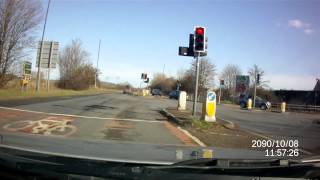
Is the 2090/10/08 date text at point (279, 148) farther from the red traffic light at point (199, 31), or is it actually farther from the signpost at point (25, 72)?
the signpost at point (25, 72)

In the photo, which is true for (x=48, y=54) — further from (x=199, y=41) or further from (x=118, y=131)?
(x=118, y=131)

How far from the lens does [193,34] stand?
802 inches

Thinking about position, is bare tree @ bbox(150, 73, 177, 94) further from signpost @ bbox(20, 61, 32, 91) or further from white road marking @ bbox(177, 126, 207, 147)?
white road marking @ bbox(177, 126, 207, 147)

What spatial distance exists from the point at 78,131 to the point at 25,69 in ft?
89.7

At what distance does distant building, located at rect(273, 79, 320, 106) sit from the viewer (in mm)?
65750

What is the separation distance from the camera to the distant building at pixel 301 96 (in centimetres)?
6575

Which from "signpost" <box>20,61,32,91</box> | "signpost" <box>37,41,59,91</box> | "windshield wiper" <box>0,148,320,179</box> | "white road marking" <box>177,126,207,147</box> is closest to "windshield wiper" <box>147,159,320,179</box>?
"windshield wiper" <box>0,148,320,179</box>

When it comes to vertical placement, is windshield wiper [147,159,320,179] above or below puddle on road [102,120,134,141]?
above

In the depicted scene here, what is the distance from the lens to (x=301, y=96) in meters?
71.4

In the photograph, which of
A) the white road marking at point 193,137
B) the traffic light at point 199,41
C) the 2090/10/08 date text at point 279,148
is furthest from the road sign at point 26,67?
the 2090/10/08 date text at point 279,148

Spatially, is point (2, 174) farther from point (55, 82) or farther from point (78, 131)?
point (55, 82)

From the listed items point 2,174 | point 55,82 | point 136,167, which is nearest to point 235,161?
point 136,167

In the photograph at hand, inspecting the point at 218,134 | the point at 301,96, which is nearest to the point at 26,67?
the point at 218,134

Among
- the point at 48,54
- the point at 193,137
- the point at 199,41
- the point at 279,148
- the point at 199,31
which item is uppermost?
the point at 48,54
